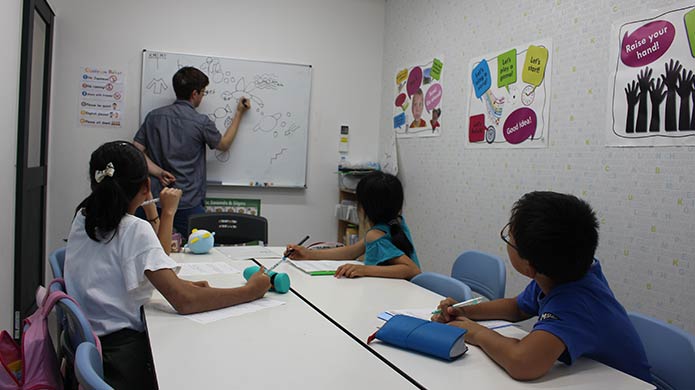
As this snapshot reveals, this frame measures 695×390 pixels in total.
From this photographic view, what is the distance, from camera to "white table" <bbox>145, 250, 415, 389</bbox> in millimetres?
1238

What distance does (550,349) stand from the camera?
131 cm

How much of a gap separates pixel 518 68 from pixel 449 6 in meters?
1.02

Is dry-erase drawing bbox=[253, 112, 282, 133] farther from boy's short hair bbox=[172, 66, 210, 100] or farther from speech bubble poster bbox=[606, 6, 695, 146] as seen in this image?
speech bubble poster bbox=[606, 6, 695, 146]

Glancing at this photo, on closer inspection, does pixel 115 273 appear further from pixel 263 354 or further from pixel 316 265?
pixel 316 265

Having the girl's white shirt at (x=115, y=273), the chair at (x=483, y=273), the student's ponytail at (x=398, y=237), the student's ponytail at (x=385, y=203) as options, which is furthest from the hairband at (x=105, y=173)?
the chair at (x=483, y=273)

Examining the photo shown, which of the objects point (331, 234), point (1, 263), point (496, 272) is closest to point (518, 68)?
point (496, 272)

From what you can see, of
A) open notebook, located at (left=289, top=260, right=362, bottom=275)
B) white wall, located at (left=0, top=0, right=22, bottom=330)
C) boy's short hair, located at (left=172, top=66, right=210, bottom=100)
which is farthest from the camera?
boy's short hair, located at (left=172, top=66, right=210, bottom=100)

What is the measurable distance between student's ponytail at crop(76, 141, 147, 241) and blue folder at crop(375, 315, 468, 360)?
2.91 ft

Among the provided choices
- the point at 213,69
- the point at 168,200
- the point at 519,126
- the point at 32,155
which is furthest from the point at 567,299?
the point at 213,69

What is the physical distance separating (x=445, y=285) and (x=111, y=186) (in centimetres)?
129

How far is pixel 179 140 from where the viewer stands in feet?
13.9

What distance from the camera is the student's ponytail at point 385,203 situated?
2.46 m

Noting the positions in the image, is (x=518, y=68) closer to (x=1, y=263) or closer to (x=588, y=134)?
(x=588, y=134)

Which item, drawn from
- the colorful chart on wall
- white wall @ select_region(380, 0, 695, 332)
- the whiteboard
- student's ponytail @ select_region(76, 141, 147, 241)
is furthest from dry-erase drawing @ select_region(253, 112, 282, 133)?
student's ponytail @ select_region(76, 141, 147, 241)
